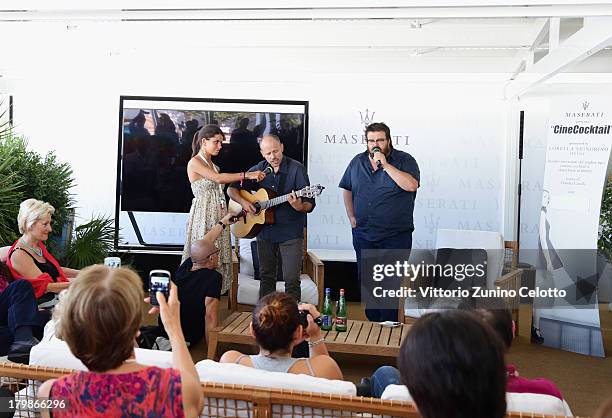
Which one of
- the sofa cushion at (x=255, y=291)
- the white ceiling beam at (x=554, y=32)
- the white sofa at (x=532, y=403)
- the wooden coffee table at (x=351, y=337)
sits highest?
the white ceiling beam at (x=554, y=32)

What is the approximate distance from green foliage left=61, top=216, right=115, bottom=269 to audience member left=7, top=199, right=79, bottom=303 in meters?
1.35

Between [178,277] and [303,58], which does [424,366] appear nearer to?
[178,277]

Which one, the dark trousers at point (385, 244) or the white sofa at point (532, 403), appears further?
the dark trousers at point (385, 244)

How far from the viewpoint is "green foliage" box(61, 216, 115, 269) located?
6.62 metres

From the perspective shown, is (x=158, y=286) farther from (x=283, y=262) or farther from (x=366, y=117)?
(x=366, y=117)

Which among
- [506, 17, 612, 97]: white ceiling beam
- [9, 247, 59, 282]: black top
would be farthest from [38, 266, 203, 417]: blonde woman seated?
[506, 17, 612, 97]: white ceiling beam

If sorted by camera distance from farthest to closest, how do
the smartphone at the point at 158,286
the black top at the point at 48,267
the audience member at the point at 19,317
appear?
the black top at the point at 48,267 → the audience member at the point at 19,317 → the smartphone at the point at 158,286

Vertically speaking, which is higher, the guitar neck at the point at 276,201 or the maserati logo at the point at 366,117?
the maserati logo at the point at 366,117

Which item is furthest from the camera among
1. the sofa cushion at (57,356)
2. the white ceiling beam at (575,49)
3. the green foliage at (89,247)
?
the green foliage at (89,247)

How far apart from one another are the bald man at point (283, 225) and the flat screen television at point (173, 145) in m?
1.90

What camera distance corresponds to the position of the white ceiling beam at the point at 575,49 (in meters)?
4.92

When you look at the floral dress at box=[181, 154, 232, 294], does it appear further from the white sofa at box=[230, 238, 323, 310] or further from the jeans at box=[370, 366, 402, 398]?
the jeans at box=[370, 366, 402, 398]

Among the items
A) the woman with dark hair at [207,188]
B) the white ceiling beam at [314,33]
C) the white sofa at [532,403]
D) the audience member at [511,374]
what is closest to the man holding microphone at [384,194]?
the woman with dark hair at [207,188]

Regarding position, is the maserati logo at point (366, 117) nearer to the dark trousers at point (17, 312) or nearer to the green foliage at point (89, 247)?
the green foliage at point (89, 247)
